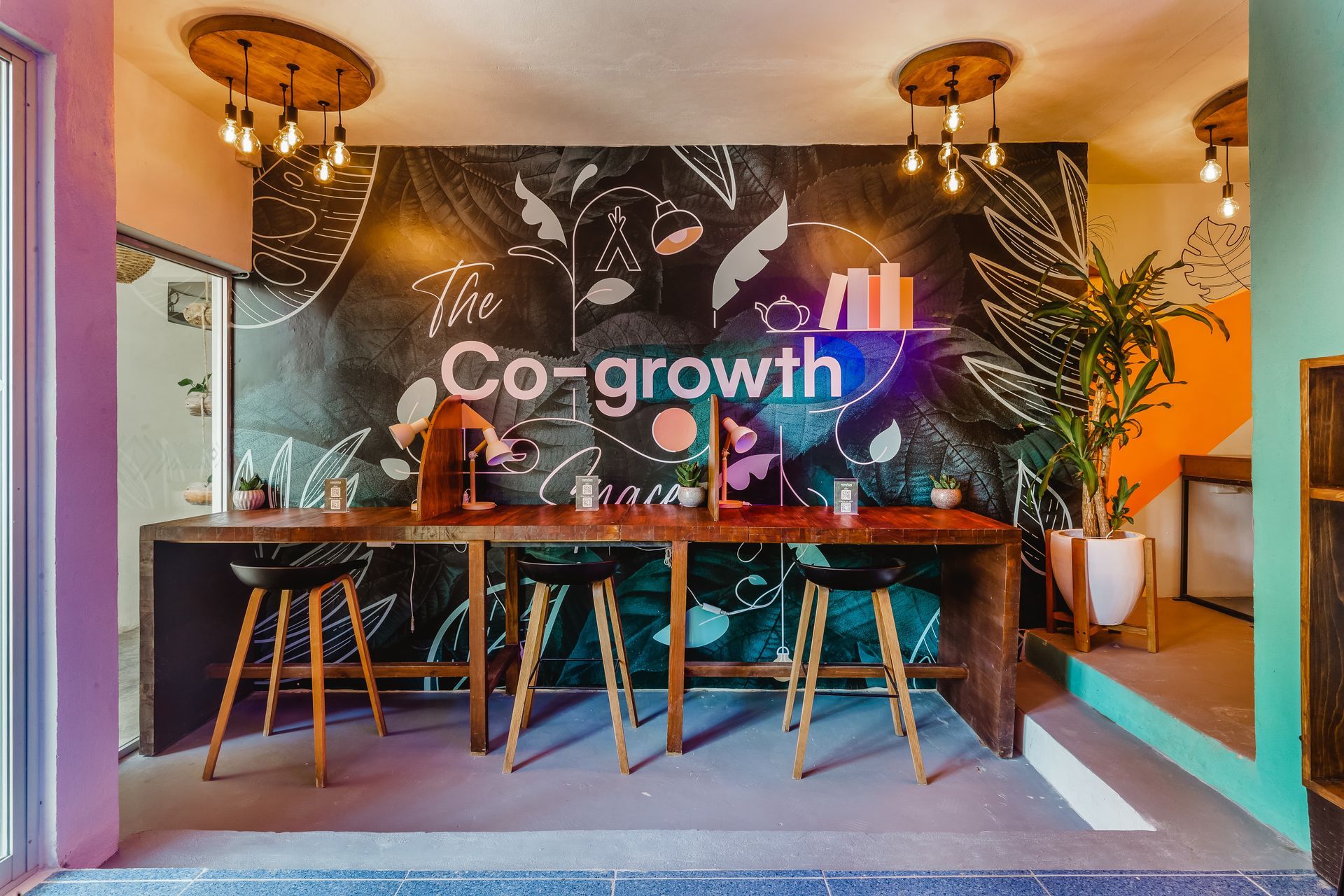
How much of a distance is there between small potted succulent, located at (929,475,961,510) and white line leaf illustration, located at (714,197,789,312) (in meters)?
1.46

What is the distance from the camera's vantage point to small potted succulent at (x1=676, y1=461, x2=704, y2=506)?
10.1 feet

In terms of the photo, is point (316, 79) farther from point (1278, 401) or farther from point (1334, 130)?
point (1278, 401)

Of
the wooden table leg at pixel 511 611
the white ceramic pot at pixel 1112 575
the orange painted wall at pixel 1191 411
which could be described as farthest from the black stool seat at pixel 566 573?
the orange painted wall at pixel 1191 411

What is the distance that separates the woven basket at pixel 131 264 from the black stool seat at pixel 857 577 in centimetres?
314

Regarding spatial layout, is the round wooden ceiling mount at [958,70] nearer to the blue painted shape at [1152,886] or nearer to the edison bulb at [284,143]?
the edison bulb at [284,143]

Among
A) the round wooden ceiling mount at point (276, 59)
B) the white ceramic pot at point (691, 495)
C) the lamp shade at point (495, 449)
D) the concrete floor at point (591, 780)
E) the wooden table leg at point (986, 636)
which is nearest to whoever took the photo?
the concrete floor at point (591, 780)

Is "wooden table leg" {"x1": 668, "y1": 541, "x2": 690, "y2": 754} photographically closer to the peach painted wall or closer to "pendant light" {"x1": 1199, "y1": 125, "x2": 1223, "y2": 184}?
the peach painted wall

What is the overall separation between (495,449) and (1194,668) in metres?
3.31

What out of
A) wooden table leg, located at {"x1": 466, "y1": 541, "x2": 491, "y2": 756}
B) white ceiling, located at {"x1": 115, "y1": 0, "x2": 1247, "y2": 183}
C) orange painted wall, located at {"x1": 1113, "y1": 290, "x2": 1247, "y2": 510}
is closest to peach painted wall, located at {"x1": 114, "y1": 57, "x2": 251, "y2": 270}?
white ceiling, located at {"x1": 115, "y1": 0, "x2": 1247, "y2": 183}

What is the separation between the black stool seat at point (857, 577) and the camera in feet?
7.48

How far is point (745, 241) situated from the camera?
324cm

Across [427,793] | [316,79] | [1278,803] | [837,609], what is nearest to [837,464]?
[837,609]

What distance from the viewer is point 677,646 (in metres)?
2.55

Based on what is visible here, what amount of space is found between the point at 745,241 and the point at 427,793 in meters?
2.90
